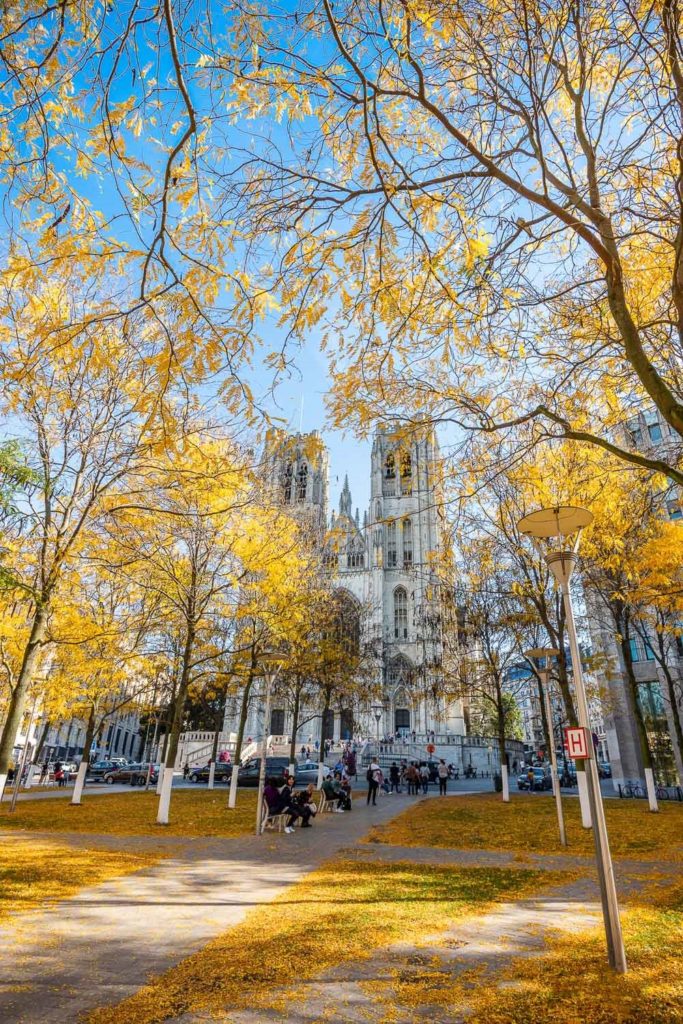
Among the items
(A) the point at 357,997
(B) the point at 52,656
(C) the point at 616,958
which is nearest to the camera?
(A) the point at 357,997

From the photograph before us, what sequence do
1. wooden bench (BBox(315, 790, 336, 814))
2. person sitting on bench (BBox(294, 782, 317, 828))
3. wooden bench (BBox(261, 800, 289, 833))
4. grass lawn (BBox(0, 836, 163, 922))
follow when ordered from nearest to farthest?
grass lawn (BBox(0, 836, 163, 922)) < wooden bench (BBox(261, 800, 289, 833)) < person sitting on bench (BBox(294, 782, 317, 828)) < wooden bench (BBox(315, 790, 336, 814))

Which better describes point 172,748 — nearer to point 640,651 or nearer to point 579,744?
point 579,744

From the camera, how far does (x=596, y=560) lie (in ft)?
47.7

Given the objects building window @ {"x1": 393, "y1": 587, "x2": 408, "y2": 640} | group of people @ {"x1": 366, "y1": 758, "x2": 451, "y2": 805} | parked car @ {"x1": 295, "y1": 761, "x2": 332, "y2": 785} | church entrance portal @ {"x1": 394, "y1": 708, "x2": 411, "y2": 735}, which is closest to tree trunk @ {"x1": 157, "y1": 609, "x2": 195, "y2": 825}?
group of people @ {"x1": 366, "y1": 758, "x2": 451, "y2": 805}

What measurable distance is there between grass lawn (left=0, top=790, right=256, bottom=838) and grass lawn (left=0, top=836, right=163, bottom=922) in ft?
7.46

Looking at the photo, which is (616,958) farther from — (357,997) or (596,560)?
(596,560)

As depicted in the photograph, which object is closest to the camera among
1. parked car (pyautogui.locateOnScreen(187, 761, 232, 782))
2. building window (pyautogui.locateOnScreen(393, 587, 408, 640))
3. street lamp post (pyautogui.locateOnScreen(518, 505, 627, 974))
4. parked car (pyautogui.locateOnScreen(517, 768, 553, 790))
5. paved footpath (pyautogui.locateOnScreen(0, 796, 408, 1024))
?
paved footpath (pyautogui.locateOnScreen(0, 796, 408, 1024))

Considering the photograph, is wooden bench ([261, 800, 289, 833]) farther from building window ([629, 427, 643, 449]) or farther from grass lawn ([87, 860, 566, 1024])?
building window ([629, 427, 643, 449])

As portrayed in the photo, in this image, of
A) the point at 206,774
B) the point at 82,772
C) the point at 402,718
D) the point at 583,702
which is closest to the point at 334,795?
the point at 82,772

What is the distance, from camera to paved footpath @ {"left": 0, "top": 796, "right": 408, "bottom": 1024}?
12.5ft

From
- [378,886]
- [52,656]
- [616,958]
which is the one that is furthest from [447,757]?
[616,958]

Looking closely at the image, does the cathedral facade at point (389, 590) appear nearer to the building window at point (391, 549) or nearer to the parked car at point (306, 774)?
the building window at point (391, 549)

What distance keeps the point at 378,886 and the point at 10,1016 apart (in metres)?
4.78

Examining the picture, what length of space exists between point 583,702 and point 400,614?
2418 inches
